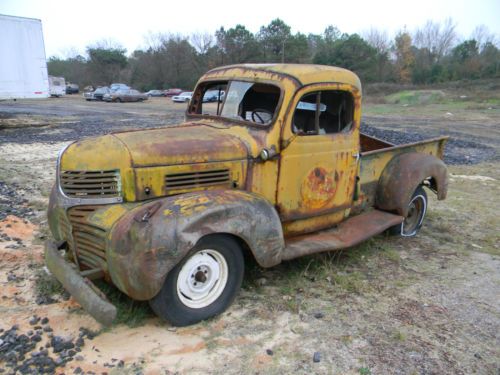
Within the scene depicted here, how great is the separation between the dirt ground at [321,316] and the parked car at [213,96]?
1860 millimetres

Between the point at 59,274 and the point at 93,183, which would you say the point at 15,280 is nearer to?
the point at 59,274

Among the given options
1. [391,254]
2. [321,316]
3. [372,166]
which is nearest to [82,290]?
[321,316]

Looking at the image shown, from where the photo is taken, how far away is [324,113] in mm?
4703

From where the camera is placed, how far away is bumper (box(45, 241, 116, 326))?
3.04 m

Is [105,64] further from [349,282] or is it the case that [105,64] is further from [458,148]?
[349,282]

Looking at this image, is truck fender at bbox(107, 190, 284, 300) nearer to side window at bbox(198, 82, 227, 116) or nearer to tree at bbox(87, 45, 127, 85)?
side window at bbox(198, 82, 227, 116)

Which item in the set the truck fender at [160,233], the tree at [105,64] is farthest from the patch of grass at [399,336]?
Answer: the tree at [105,64]

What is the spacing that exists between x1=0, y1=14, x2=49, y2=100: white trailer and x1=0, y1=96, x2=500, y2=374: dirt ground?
1168cm

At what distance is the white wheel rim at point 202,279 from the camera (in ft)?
11.2

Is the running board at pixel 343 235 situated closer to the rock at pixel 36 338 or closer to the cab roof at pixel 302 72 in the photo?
the cab roof at pixel 302 72

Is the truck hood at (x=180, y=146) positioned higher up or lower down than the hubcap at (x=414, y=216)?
higher up

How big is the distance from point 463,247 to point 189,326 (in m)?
3.67

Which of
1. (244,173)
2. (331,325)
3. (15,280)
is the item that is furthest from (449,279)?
(15,280)

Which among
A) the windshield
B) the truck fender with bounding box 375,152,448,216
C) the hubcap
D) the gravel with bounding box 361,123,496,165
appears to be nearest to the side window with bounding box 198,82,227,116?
the windshield
